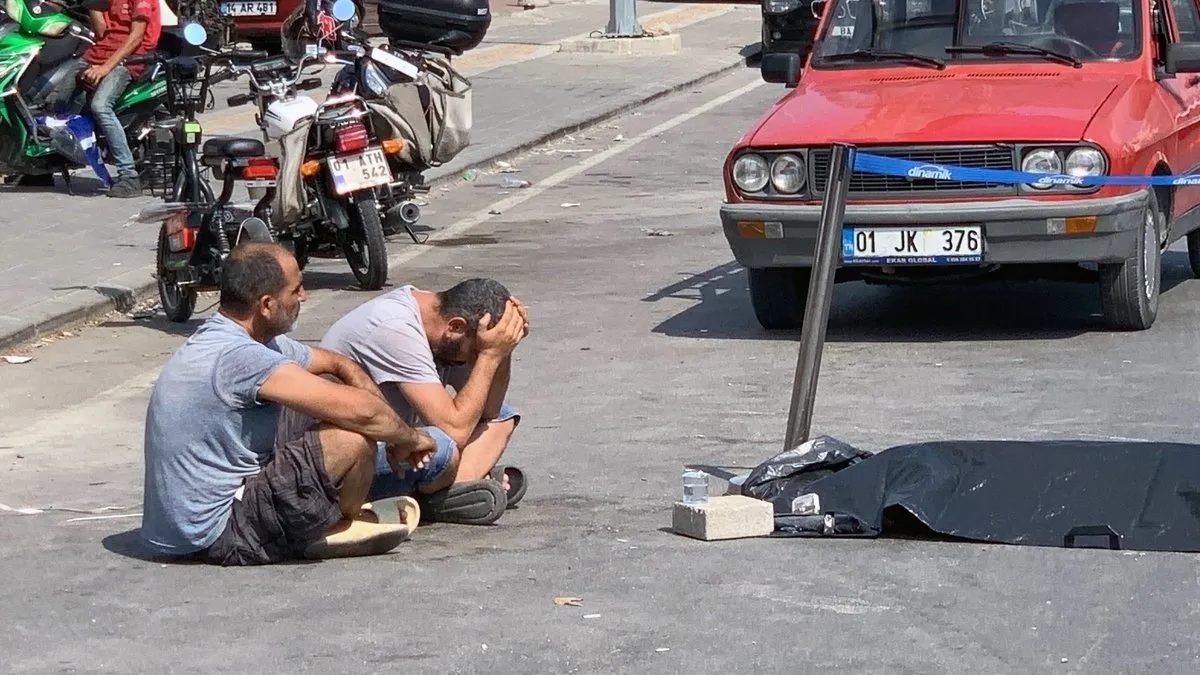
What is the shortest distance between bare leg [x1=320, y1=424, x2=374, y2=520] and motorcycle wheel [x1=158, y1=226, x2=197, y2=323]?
4.60 metres

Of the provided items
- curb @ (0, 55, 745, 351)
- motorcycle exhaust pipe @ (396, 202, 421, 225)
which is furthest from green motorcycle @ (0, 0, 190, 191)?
motorcycle exhaust pipe @ (396, 202, 421, 225)

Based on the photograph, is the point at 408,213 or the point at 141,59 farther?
the point at 141,59

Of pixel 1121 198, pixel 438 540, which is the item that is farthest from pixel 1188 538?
pixel 1121 198

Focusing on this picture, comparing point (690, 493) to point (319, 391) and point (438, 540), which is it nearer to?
point (438, 540)

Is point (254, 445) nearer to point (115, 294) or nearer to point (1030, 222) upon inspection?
point (1030, 222)

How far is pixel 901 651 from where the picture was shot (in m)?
5.12

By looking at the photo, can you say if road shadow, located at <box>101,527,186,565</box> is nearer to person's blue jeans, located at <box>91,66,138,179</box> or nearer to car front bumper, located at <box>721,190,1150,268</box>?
car front bumper, located at <box>721,190,1150,268</box>

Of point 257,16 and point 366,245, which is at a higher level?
point 366,245

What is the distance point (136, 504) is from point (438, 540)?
1193mm

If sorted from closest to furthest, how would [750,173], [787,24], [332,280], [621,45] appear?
[750,173] < [332,280] < [787,24] < [621,45]

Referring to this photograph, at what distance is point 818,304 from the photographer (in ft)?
23.1

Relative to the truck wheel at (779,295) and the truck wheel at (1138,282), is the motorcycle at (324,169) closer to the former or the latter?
the truck wheel at (779,295)

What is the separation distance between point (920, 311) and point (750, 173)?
1.42 meters

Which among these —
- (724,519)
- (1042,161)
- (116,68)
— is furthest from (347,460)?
(116,68)
